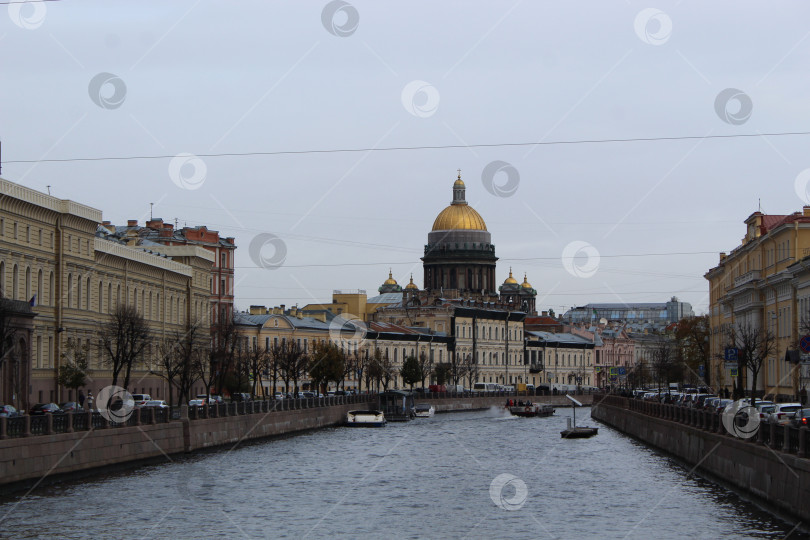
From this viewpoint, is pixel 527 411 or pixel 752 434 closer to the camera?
pixel 752 434

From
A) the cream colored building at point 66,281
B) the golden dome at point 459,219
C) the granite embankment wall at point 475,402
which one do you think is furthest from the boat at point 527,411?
the golden dome at point 459,219

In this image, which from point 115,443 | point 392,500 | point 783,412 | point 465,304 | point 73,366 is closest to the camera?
point 392,500

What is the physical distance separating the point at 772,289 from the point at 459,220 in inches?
3863

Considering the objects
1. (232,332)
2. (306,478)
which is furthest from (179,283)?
(306,478)

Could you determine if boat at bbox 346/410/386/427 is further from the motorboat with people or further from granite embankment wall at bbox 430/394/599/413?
granite embankment wall at bbox 430/394/599/413

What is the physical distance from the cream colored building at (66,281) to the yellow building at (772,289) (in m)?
32.9

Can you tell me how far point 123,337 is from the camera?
210 ft

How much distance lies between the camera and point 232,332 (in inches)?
3110

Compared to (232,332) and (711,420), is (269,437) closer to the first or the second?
(232,332)

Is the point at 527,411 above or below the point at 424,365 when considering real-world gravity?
below

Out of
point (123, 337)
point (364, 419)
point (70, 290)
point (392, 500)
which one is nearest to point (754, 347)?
point (364, 419)

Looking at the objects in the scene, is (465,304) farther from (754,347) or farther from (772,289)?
(754,347)

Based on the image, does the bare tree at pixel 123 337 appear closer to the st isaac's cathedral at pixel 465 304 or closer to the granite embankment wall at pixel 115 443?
the granite embankment wall at pixel 115 443

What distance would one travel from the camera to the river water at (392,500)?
29594mm
